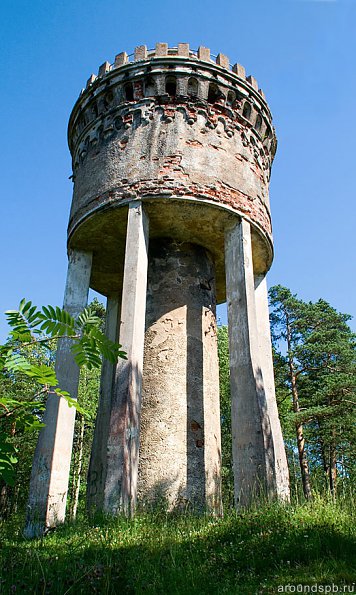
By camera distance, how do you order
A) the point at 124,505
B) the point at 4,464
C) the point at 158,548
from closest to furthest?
the point at 4,464 < the point at 158,548 < the point at 124,505

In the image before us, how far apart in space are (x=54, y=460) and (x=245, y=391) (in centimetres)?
343

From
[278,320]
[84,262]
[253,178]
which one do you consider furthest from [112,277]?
[278,320]

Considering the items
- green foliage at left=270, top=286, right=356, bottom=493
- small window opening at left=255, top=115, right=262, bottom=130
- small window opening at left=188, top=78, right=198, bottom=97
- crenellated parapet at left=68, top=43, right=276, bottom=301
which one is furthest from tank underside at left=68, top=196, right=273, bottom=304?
green foliage at left=270, top=286, right=356, bottom=493

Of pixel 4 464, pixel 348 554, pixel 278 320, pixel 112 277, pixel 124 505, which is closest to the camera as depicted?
pixel 4 464

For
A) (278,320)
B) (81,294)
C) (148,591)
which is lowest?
(148,591)

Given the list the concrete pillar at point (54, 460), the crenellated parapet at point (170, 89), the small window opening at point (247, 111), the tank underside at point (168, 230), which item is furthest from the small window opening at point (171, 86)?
the concrete pillar at point (54, 460)

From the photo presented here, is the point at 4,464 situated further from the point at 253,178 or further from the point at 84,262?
the point at 253,178

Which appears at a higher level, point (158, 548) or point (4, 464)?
point (4, 464)

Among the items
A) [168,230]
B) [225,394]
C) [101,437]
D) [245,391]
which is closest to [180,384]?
[245,391]

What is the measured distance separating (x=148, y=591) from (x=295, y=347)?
20558 mm

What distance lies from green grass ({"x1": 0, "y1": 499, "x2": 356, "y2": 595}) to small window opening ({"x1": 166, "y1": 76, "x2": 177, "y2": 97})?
26.6 feet

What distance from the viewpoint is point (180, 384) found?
9422 millimetres

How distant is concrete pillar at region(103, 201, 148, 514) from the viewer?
7090 millimetres

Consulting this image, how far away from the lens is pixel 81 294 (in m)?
9.98
